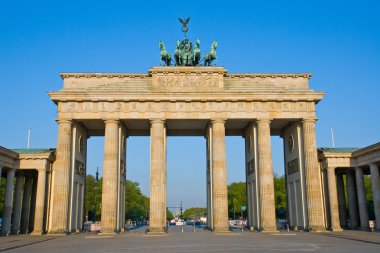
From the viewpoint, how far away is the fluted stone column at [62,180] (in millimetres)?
41938

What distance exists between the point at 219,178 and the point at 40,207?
19822 millimetres

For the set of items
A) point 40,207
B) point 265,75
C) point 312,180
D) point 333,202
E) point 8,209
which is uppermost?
point 265,75

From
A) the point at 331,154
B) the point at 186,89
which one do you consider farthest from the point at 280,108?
the point at 186,89

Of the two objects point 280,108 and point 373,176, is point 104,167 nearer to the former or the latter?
point 280,108

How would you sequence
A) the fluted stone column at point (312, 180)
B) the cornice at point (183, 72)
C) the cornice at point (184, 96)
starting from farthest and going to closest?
the cornice at point (183, 72), the cornice at point (184, 96), the fluted stone column at point (312, 180)

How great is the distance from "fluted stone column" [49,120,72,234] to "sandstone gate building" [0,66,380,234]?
0.35ft

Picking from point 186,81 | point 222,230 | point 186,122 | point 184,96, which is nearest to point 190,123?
point 186,122

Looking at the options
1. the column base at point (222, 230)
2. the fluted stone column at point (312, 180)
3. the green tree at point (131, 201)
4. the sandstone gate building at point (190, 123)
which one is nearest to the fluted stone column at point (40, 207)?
the sandstone gate building at point (190, 123)

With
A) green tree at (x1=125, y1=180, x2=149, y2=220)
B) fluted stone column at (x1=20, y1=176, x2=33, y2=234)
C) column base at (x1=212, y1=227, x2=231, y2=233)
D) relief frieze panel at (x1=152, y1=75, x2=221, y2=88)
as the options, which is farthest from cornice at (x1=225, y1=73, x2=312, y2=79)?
green tree at (x1=125, y1=180, x2=149, y2=220)

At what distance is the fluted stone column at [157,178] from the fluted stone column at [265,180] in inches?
428

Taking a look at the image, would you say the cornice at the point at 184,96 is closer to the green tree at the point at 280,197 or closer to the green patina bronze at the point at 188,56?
the green patina bronze at the point at 188,56

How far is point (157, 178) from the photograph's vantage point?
43719 mm

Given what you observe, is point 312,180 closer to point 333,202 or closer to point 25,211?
point 333,202

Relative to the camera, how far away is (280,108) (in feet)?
150
